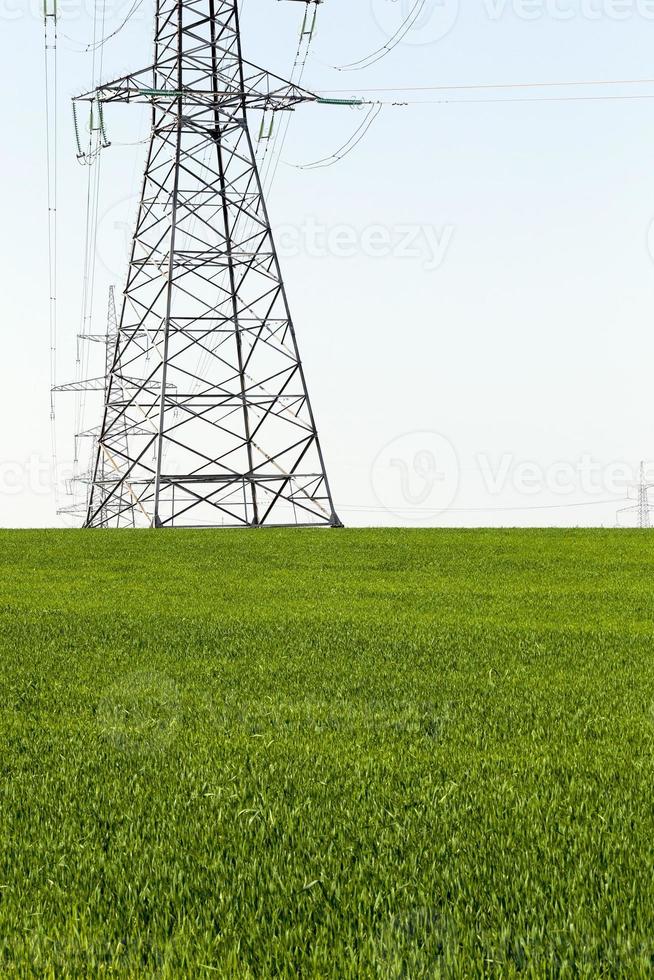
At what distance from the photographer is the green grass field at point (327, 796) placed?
307cm

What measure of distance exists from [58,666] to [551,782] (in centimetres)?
459

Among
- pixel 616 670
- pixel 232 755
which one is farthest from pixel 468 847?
pixel 616 670

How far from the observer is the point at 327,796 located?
440 cm

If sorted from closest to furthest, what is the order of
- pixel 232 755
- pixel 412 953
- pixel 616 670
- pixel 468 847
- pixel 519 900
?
pixel 412 953, pixel 519 900, pixel 468 847, pixel 232 755, pixel 616 670

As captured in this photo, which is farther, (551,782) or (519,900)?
(551,782)

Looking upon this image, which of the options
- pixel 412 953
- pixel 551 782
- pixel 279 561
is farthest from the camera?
pixel 279 561

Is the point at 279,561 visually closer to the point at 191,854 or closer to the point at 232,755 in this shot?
the point at 232,755

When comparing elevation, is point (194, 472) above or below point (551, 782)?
above

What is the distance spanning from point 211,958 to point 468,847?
4.02 ft

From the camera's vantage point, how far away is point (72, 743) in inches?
213

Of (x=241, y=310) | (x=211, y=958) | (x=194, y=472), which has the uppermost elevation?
(x=241, y=310)

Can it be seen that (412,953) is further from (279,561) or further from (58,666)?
(279,561)

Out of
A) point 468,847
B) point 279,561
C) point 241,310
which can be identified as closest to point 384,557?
point 279,561

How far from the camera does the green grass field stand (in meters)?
3.07
